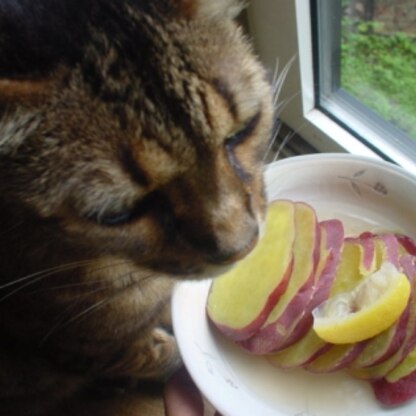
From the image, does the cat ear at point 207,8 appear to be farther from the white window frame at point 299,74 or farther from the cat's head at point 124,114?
the white window frame at point 299,74

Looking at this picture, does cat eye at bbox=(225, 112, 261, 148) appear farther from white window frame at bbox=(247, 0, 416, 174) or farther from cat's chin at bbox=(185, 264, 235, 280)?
white window frame at bbox=(247, 0, 416, 174)

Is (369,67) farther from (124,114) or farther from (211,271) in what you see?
(124,114)

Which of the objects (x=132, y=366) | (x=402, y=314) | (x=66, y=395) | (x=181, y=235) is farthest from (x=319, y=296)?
(x=66, y=395)

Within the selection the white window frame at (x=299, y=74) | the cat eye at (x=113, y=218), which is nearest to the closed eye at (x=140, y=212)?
the cat eye at (x=113, y=218)

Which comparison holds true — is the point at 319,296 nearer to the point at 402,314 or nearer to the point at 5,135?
the point at 402,314

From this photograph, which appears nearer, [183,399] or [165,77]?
[165,77]

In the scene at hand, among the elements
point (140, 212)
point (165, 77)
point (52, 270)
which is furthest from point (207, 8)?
point (52, 270)
